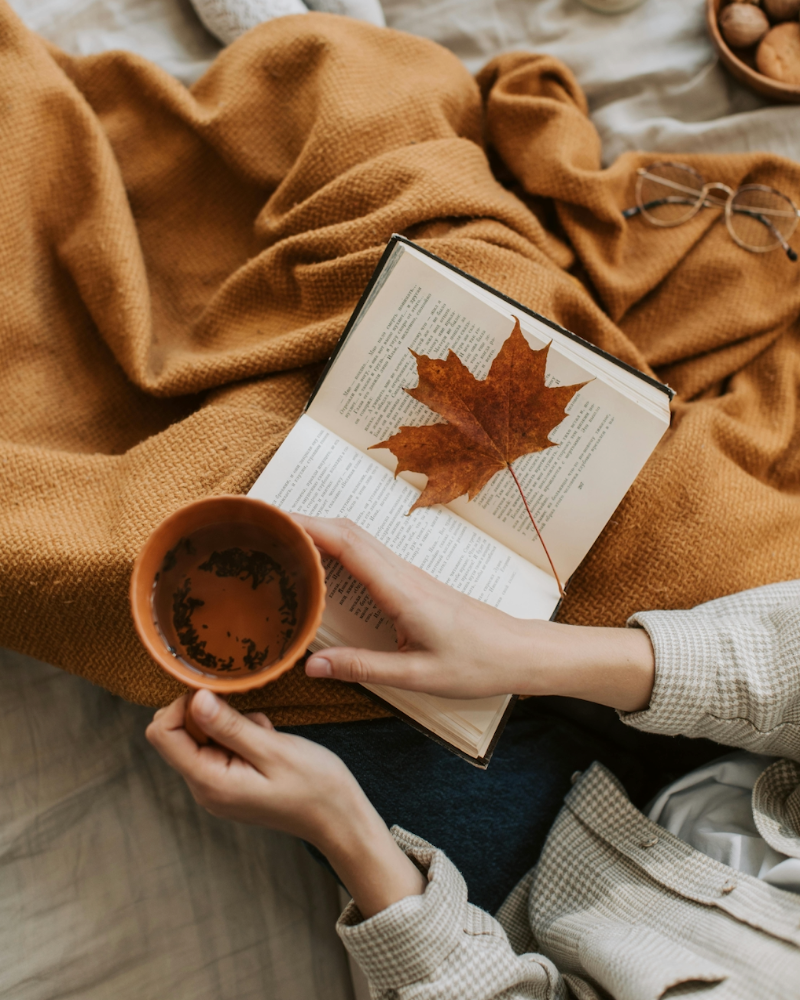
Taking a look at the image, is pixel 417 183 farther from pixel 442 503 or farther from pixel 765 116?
pixel 765 116

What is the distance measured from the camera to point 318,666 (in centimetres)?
57

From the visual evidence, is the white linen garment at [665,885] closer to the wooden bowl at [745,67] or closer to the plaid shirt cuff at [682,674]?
the plaid shirt cuff at [682,674]

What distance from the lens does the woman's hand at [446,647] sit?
0.58 m

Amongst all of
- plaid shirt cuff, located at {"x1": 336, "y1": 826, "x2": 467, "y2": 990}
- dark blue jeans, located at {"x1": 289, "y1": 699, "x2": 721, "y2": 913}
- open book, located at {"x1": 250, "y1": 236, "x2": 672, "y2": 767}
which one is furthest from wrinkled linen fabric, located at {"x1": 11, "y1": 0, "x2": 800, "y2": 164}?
plaid shirt cuff, located at {"x1": 336, "y1": 826, "x2": 467, "y2": 990}

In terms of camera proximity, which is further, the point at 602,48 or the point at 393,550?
the point at 602,48

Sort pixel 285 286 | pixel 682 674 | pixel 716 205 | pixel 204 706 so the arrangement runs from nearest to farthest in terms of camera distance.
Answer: pixel 204 706 → pixel 682 674 → pixel 285 286 → pixel 716 205

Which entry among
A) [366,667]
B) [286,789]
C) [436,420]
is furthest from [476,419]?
[286,789]

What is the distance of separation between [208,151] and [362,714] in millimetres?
705

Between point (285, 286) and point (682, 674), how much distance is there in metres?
0.59

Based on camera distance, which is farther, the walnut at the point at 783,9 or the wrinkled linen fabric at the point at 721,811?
the walnut at the point at 783,9

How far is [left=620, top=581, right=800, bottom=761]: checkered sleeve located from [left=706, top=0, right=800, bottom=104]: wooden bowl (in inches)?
26.0

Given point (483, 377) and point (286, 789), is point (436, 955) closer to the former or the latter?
point (286, 789)

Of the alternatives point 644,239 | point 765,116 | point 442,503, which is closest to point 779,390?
point 644,239

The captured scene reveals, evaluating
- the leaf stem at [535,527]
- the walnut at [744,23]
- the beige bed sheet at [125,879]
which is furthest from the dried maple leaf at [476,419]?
the walnut at [744,23]
